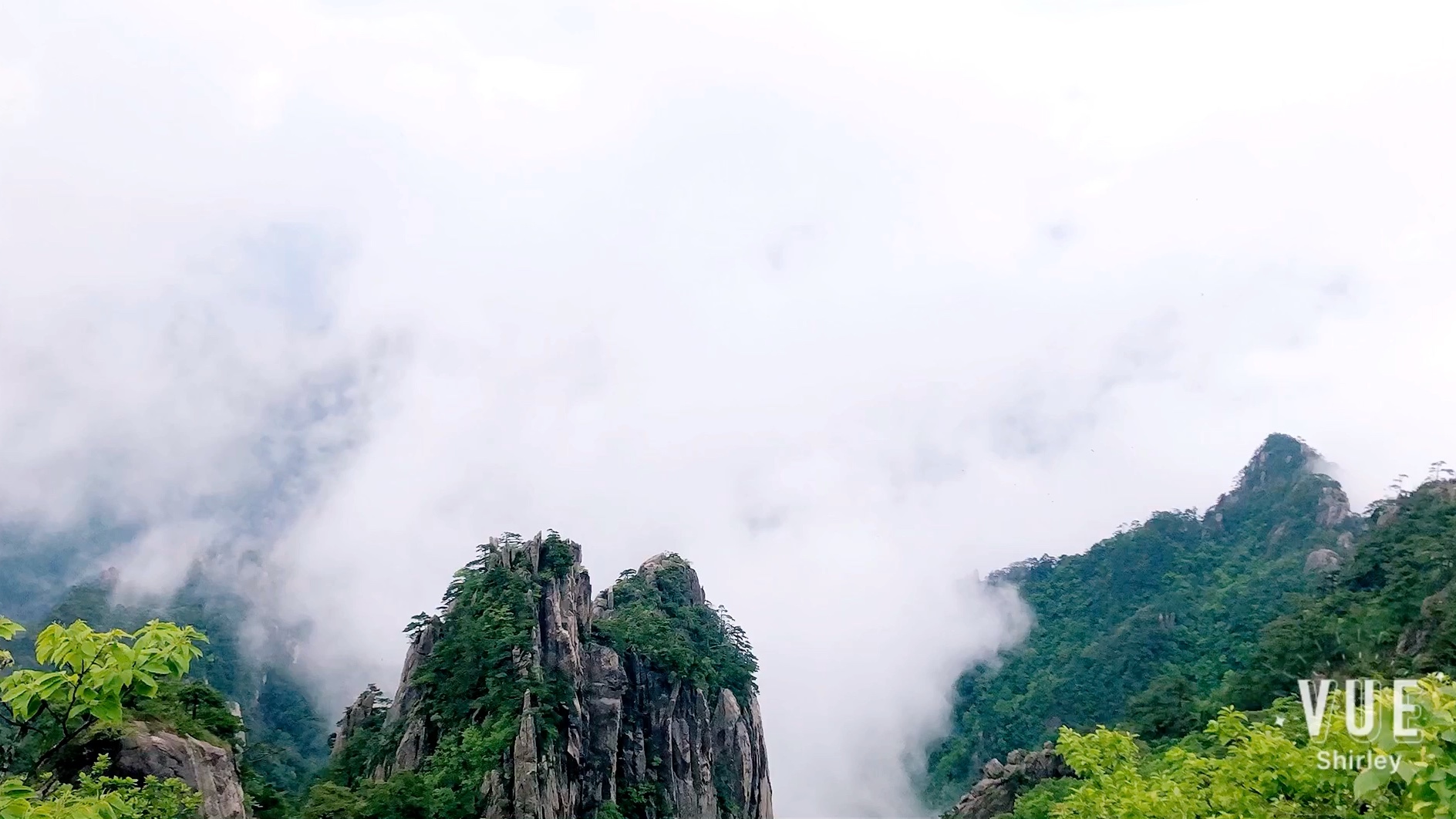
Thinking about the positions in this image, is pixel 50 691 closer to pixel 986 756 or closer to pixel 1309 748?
pixel 1309 748

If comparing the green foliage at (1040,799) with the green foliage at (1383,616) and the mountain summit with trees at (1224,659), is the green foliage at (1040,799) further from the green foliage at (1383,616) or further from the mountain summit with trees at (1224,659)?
the green foliage at (1383,616)

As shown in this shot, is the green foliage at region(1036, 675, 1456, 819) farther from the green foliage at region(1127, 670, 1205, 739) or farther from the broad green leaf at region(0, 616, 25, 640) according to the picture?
the green foliage at region(1127, 670, 1205, 739)

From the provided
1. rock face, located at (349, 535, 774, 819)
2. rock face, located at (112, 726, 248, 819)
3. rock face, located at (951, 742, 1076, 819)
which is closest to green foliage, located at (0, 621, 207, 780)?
rock face, located at (112, 726, 248, 819)

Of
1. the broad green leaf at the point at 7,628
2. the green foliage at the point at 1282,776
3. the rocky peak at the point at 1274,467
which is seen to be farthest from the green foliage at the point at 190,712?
the rocky peak at the point at 1274,467

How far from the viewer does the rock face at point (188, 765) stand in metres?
21.5

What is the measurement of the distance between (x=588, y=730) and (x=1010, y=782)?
21.3 metres

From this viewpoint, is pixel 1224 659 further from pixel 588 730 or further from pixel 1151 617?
pixel 588 730

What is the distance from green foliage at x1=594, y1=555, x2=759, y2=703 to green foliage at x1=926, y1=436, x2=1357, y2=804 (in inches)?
873

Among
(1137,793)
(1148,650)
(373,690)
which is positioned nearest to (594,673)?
(373,690)

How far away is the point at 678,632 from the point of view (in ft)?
157

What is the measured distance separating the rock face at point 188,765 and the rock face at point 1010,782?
3204 cm

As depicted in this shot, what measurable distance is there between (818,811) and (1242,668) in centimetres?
5247

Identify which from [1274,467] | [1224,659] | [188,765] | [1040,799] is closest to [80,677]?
[188,765]

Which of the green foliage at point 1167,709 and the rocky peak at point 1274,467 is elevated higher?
the rocky peak at point 1274,467
